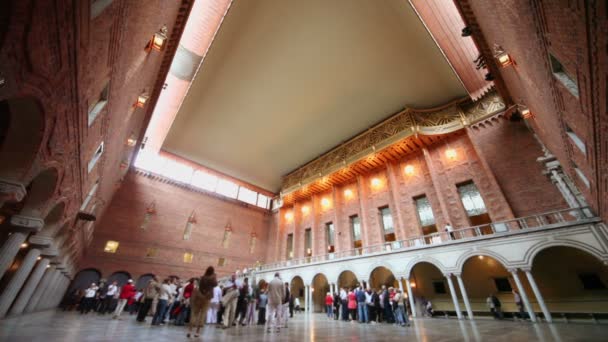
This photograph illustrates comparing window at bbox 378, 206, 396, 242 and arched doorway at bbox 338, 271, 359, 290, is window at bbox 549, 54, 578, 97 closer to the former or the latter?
window at bbox 378, 206, 396, 242

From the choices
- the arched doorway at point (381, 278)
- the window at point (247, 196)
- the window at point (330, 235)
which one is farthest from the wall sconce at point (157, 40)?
the window at point (247, 196)

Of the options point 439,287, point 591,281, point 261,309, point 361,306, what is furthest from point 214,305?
point 591,281

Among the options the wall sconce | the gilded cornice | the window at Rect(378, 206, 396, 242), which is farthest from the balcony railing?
the wall sconce

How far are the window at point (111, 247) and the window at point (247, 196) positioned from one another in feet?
34.0

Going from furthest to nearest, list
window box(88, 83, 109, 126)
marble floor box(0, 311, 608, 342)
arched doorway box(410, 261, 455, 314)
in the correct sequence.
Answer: arched doorway box(410, 261, 455, 314), window box(88, 83, 109, 126), marble floor box(0, 311, 608, 342)

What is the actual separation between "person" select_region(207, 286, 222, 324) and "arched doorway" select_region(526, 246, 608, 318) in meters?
12.1

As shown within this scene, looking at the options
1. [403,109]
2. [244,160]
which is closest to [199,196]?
[244,160]

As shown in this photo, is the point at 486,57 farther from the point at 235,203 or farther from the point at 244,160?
the point at 235,203

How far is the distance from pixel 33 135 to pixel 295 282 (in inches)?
755

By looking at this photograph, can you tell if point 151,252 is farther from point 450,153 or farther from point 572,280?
point 572,280

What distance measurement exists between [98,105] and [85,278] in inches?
617

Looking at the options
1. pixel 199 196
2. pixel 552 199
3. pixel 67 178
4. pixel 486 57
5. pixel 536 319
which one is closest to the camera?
pixel 67 178

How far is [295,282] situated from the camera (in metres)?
19.7

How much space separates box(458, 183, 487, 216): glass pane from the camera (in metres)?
12.4
